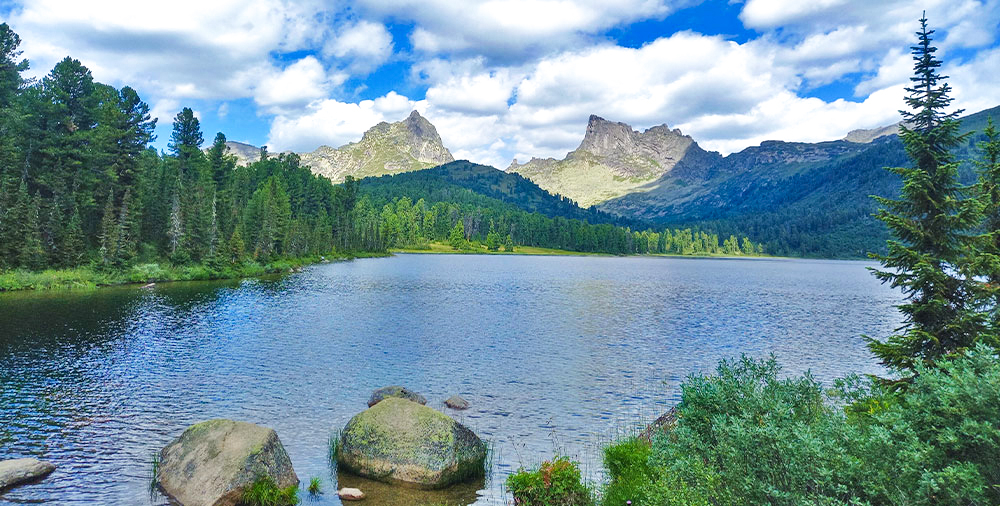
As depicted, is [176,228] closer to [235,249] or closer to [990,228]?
[235,249]

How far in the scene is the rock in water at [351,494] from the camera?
18391 mm

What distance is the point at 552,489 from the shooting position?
16.2 metres

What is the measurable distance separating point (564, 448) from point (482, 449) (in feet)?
14.0

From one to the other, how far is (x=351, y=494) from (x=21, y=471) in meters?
12.0

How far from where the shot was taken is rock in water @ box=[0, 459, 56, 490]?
17.9 metres

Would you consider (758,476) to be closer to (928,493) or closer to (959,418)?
(928,493)

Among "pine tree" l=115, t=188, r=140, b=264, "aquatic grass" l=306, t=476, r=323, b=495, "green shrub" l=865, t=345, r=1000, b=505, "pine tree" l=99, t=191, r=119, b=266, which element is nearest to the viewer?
"green shrub" l=865, t=345, r=1000, b=505

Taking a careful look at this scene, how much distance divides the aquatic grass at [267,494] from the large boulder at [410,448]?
3.04m

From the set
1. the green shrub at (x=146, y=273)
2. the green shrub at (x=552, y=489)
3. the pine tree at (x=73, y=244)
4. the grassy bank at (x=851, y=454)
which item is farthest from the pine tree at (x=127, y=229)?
the grassy bank at (x=851, y=454)

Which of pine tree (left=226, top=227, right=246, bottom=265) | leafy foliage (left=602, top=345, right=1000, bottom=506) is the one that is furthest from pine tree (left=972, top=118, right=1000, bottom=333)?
pine tree (left=226, top=227, right=246, bottom=265)

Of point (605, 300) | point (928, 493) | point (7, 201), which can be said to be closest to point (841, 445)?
point (928, 493)

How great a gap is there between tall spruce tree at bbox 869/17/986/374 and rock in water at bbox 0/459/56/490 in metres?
33.5

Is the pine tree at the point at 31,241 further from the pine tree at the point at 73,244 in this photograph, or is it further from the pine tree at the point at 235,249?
the pine tree at the point at 235,249

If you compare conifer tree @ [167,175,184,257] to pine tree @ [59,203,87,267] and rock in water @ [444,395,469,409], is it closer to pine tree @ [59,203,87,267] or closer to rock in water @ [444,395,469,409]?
pine tree @ [59,203,87,267]
